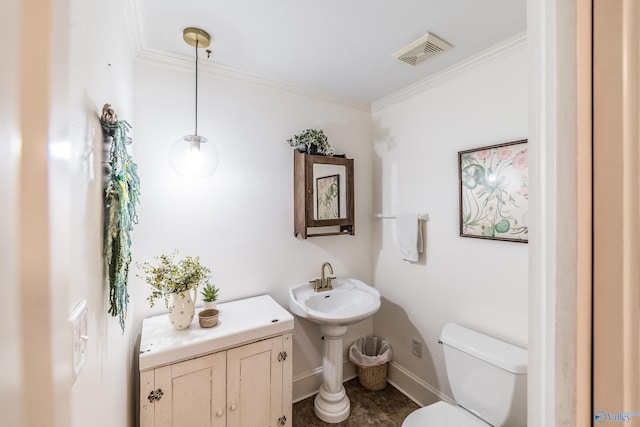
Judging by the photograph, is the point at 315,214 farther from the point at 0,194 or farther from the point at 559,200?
the point at 0,194

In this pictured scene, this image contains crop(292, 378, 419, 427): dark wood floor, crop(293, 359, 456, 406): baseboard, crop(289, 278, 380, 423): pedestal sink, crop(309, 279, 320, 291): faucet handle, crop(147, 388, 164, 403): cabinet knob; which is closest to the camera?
crop(147, 388, 164, 403): cabinet knob

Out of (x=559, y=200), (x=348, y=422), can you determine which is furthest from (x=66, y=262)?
(x=348, y=422)

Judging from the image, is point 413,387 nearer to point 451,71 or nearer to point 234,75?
point 451,71

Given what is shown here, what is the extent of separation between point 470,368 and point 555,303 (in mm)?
1144

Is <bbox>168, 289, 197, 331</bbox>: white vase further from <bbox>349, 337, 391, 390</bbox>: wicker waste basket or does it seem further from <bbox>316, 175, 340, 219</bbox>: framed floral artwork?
<bbox>349, 337, 391, 390</bbox>: wicker waste basket

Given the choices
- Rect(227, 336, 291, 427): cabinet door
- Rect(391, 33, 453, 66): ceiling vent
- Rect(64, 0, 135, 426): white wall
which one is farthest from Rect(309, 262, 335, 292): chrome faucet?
Rect(391, 33, 453, 66): ceiling vent

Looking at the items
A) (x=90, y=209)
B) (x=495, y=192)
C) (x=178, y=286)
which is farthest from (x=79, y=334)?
(x=495, y=192)

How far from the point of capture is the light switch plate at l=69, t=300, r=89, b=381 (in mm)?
516

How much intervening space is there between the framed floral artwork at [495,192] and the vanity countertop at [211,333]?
4.25 feet

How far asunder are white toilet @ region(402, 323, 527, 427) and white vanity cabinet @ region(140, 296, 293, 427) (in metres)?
0.73

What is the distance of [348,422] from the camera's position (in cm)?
180

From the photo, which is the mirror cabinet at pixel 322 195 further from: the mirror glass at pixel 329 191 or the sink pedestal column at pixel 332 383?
the sink pedestal column at pixel 332 383

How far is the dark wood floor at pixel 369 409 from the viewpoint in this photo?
1795mm

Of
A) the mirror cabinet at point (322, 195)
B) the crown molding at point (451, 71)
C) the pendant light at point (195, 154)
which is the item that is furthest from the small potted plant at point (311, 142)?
the crown molding at point (451, 71)
